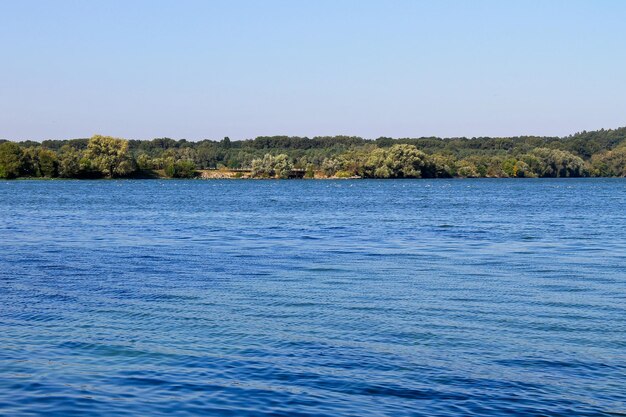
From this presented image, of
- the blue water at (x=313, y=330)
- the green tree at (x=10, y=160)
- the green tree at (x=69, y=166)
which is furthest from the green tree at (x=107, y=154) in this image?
the blue water at (x=313, y=330)

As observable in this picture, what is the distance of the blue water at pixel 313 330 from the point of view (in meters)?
12.1

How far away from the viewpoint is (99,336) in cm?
1603

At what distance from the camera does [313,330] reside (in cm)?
1659

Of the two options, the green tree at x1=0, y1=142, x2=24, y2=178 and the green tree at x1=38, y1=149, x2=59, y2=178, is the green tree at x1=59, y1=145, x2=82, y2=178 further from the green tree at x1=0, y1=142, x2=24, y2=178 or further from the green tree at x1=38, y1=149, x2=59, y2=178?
the green tree at x1=0, y1=142, x2=24, y2=178

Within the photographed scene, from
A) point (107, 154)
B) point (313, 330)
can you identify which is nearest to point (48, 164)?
point (107, 154)

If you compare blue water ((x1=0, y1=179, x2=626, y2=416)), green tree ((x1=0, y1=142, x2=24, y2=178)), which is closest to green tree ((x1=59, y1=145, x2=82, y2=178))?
green tree ((x1=0, y1=142, x2=24, y2=178))

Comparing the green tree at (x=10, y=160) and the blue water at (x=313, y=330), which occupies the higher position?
the green tree at (x=10, y=160)

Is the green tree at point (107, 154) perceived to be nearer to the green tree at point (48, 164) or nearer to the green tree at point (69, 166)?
the green tree at point (69, 166)

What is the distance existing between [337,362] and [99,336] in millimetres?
5049

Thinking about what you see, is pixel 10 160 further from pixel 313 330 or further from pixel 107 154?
pixel 313 330

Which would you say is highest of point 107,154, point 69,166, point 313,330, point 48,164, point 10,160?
point 107,154

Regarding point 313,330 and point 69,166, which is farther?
point 69,166

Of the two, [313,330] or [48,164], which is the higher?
[48,164]

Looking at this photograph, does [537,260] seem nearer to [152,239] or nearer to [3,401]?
[152,239]
